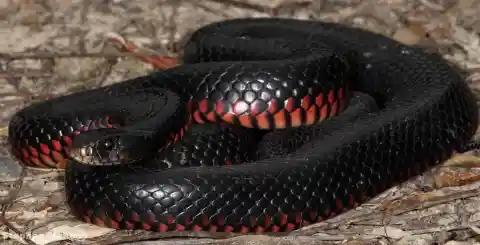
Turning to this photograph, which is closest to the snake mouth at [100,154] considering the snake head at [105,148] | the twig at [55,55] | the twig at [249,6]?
the snake head at [105,148]

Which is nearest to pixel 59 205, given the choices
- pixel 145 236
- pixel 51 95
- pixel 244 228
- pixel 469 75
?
pixel 145 236

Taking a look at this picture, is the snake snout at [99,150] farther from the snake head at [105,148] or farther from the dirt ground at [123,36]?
the dirt ground at [123,36]

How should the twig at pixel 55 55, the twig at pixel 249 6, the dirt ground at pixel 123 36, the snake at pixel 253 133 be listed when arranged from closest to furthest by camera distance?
the snake at pixel 253 133 → the dirt ground at pixel 123 36 → the twig at pixel 55 55 → the twig at pixel 249 6

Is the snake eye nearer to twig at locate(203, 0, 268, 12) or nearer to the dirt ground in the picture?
the dirt ground

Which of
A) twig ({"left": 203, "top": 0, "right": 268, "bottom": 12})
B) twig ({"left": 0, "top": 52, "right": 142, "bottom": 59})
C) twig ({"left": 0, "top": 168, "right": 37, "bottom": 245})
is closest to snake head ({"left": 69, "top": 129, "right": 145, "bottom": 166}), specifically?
twig ({"left": 0, "top": 168, "right": 37, "bottom": 245})

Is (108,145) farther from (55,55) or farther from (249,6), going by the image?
(249,6)

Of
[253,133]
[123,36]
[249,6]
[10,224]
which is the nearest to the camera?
[10,224]

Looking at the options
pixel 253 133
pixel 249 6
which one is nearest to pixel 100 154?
pixel 253 133

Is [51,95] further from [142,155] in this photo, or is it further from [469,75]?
[469,75]
